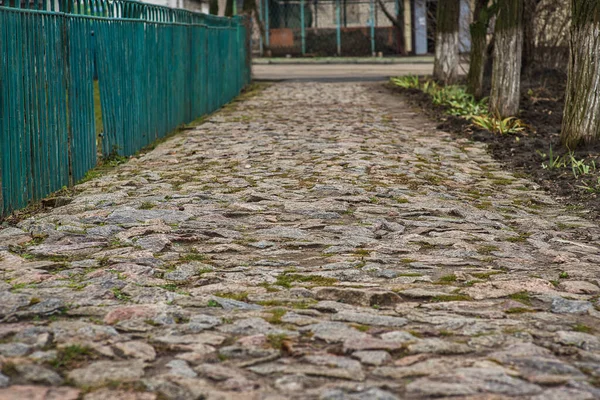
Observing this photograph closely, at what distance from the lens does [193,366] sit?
4.16 m

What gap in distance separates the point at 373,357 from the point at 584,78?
23.5 feet

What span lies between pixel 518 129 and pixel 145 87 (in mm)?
4633

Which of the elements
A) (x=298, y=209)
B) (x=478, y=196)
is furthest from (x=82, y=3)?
(x=478, y=196)

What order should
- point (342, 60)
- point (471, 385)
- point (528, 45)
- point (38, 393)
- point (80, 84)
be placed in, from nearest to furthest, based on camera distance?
point (38, 393)
point (471, 385)
point (80, 84)
point (528, 45)
point (342, 60)

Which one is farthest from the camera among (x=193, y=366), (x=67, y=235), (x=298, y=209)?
(x=298, y=209)

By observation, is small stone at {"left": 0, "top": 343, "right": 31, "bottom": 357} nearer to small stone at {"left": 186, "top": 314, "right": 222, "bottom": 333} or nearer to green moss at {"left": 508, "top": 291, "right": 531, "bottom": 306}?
small stone at {"left": 186, "top": 314, "right": 222, "bottom": 333}

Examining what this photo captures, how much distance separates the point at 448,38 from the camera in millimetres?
19781

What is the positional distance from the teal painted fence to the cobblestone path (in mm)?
440

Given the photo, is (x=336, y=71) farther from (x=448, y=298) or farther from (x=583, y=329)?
(x=583, y=329)

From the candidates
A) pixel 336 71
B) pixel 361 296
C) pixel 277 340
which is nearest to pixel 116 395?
pixel 277 340

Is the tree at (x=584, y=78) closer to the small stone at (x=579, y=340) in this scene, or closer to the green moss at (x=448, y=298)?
the green moss at (x=448, y=298)

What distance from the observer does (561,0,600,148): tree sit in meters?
10.6

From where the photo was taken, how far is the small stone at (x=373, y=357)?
4262 mm

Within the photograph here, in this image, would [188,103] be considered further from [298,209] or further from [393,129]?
[298,209]
